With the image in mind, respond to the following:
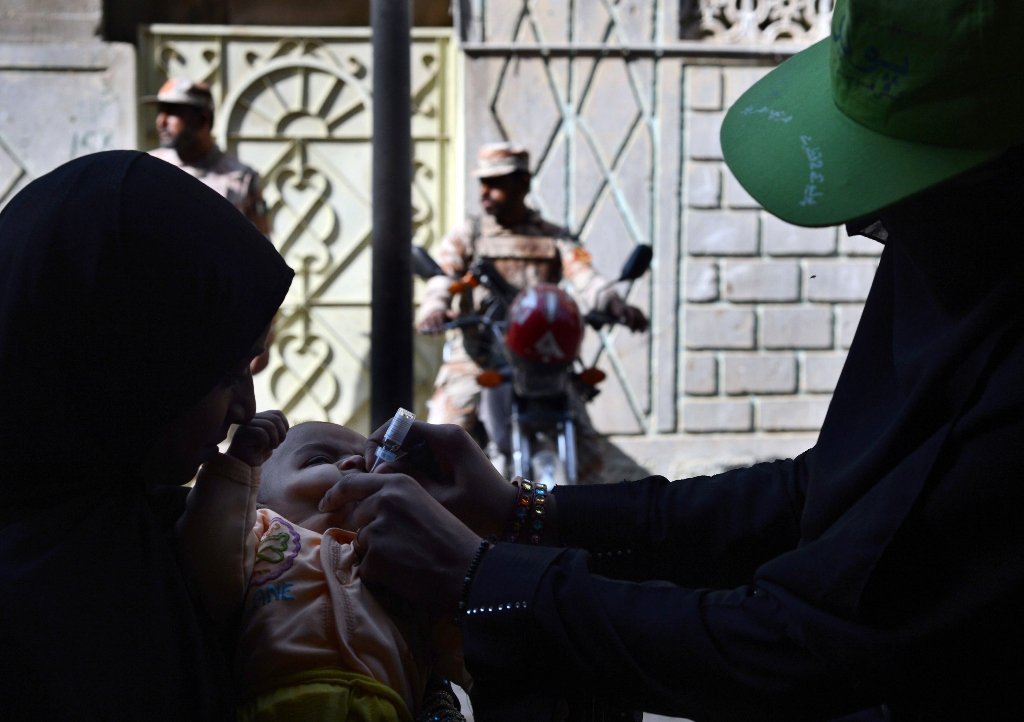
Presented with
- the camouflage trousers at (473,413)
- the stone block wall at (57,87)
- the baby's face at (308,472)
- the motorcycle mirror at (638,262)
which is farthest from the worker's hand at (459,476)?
the stone block wall at (57,87)

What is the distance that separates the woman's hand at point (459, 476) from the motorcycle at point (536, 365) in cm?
225

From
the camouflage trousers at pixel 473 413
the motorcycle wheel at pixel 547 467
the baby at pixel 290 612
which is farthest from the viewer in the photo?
the camouflage trousers at pixel 473 413

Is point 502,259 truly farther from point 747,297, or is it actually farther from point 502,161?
point 747,297

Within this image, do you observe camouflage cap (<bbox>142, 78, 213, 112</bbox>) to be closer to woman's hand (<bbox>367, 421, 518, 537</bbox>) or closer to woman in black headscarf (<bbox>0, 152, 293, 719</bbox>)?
woman's hand (<bbox>367, 421, 518, 537</bbox>)

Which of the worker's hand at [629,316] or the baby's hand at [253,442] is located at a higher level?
the baby's hand at [253,442]

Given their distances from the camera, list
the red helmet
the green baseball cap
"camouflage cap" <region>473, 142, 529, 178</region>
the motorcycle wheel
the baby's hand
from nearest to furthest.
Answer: the green baseball cap, the baby's hand, the red helmet, the motorcycle wheel, "camouflage cap" <region>473, 142, 529, 178</region>

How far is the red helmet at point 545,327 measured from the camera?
4.21 meters

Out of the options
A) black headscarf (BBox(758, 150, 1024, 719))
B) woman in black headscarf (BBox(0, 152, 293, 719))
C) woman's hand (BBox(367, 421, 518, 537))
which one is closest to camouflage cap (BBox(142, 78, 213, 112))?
woman's hand (BBox(367, 421, 518, 537))

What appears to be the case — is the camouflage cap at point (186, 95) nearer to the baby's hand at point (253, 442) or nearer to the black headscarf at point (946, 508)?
the baby's hand at point (253, 442)

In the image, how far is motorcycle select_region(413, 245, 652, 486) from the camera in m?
4.25

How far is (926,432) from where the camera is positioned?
1.44 m

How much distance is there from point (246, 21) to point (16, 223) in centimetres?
621

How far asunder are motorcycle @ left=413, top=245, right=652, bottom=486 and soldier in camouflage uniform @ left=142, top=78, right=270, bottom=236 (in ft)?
5.70

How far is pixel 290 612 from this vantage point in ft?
5.13
